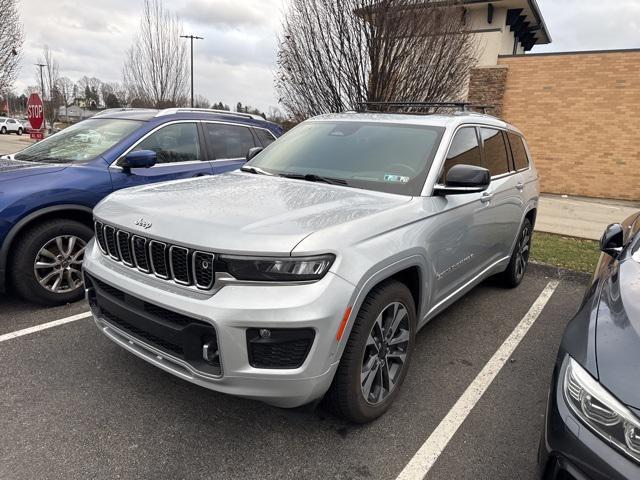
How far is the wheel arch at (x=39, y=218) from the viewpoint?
372 cm

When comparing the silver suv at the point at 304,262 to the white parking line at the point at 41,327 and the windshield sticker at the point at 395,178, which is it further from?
the white parking line at the point at 41,327

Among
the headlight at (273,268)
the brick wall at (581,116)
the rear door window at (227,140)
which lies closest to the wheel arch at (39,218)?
the rear door window at (227,140)

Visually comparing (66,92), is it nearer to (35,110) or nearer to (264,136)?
(35,110)

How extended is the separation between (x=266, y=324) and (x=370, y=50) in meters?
7.34

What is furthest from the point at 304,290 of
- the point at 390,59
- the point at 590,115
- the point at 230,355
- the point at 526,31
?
the point at 526,31

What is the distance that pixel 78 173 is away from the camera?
163 inches

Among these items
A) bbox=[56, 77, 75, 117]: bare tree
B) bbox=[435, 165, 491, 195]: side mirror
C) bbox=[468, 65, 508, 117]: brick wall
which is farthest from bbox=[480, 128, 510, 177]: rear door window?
bbox=[56, 77, 75, 117]: bare tree

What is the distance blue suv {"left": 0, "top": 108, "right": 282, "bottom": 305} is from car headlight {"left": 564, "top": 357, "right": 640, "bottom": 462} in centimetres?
357

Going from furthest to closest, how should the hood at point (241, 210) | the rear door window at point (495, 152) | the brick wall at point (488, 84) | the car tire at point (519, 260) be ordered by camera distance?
the brick wall at point (488, 84), the car tire at point (519, 260), the rear door window at point (495, 152), the hood at point (241, 210)

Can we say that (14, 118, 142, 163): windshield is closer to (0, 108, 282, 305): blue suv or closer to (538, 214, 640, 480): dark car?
(0, 108, 282, 305): blue suv

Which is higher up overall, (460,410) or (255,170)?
(255,170)

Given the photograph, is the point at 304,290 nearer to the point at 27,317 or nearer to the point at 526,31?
the point at 27,317

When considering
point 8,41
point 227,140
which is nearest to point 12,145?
point 8,41

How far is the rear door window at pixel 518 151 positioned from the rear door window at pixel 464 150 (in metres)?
1.17
